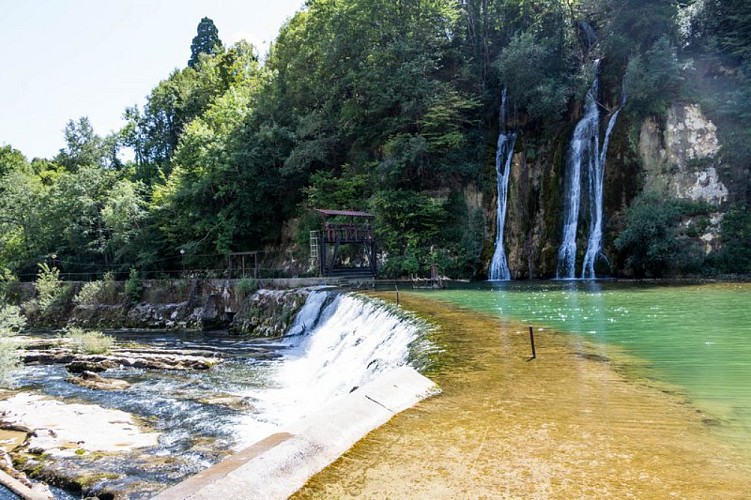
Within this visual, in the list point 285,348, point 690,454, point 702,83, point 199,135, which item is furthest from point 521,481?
point 199,135

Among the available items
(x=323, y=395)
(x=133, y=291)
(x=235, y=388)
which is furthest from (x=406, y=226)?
(x=323, y=395)

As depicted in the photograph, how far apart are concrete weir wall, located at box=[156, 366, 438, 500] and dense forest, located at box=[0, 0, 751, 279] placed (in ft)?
61.8

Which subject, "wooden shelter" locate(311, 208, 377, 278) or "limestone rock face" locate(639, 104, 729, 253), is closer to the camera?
"limestone rock face" locate(639, 104, 729, 253)

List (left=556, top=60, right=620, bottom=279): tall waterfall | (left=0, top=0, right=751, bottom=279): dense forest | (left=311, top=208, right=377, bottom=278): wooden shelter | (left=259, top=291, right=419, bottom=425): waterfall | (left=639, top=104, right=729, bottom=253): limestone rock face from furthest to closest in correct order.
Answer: (left=311, top=208, right=377, bottom=278): wooden shelter → (left=556, top=60, right=620, bottom=279): tall waterfall → (left=0, top=0, right=751, bottom=279): dense forest → (left=639, top=104, right=729, bottom=253): limestone rock face → (left=259, top=291, right=419, bottom=425): waterfall

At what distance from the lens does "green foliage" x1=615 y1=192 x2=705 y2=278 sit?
20.1m

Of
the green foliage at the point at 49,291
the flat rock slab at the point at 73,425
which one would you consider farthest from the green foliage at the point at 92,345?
the green foliage at the point at 49,291

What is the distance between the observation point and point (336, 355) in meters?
13.5

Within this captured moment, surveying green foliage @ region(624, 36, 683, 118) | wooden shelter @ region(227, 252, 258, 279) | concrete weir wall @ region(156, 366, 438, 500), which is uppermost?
green foliage @ region(624, 36, 683, 118)

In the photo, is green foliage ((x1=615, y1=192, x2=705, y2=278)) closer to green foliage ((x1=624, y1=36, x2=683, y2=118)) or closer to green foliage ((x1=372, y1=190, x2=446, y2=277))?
green foliage ((x1=624, y1=36, x2=683, y2=118))

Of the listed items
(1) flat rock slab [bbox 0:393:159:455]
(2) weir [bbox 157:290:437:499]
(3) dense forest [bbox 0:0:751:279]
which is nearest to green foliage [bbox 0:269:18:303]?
(3) dense forest [bbox 0:0:751:279]

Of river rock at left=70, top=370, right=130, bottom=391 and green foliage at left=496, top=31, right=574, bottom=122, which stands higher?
green foliage at left=496, top=31, right=574, bottom=122

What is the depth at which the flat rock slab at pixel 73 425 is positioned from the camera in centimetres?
798

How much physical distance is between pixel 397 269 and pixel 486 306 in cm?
1231

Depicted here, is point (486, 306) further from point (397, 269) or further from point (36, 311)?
point (36, 311)
